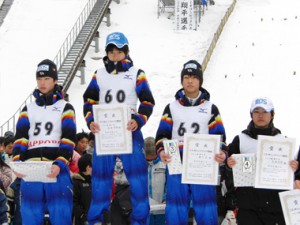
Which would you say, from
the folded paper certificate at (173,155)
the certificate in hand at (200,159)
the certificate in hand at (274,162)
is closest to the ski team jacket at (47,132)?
the folded paper certificate at (173,155)

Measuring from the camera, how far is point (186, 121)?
718 centimetres

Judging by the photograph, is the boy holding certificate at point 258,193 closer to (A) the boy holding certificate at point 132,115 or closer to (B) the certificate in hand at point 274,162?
(B) the certificate in hand at point 274,162

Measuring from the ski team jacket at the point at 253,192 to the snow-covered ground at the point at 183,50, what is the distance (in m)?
9.96

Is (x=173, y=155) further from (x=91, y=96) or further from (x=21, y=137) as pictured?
(x=21, y=137)

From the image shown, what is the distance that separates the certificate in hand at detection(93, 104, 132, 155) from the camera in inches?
280

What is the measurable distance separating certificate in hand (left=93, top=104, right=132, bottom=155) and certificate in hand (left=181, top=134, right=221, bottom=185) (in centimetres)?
71

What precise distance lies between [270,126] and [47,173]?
2.58 m

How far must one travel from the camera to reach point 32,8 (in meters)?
31.4

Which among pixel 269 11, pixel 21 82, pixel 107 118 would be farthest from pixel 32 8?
pixel 107 118

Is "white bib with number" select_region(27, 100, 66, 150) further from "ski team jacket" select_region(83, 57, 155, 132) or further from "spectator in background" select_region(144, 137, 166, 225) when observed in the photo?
"spectator in background" select_region(144, 137, 166, 225)

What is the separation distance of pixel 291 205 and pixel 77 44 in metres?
20.2

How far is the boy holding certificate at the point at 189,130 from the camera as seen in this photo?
707cm

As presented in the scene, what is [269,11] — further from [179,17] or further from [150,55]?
[150,55]

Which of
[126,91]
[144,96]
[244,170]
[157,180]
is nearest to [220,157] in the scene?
[244,170]
